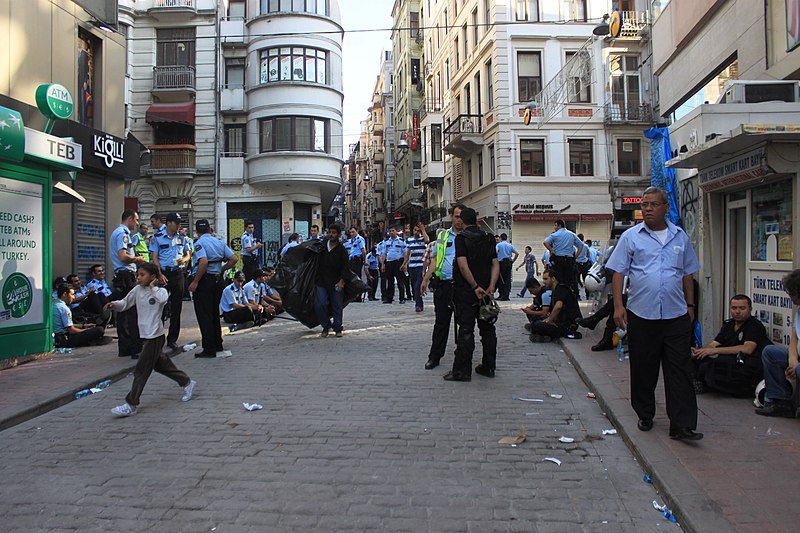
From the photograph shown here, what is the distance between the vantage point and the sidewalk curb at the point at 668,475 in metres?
3.34

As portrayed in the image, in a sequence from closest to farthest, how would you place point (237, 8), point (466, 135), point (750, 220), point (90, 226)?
point (750, 220) → point (90, 226) → point (237, 8) → point (466, 135)

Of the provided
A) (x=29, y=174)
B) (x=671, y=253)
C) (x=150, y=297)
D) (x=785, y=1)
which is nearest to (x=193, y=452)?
(x=150, y=297)

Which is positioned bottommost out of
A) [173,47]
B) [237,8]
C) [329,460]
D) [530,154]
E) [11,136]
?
[329,460]

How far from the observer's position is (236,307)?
38.2 feet

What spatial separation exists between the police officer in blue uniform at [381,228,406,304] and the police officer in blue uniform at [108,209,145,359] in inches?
297

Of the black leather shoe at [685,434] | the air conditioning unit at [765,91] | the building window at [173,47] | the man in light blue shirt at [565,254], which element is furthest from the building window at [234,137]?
the black leather shoe at [685,434]

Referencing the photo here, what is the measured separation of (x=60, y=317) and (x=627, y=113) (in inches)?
1057

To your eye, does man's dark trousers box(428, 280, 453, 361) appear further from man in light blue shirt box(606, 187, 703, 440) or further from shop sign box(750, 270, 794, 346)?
shop sign box(750, 270, 794, 346)

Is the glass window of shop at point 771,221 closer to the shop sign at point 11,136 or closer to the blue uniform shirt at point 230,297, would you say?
the shop sign at point 11,136

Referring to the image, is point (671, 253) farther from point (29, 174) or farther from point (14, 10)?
point (14, 10)

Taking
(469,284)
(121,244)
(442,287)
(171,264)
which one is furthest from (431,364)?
(121,244)

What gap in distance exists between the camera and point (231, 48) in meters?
28.8

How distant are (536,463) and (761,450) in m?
1.55

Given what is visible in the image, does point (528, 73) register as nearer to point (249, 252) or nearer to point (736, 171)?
point (249, 252)
